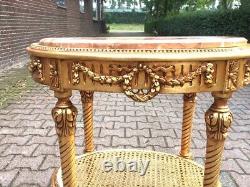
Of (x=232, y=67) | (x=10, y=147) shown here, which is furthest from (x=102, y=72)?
(x=10, y=147)

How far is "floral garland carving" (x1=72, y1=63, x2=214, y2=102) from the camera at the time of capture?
1.27m

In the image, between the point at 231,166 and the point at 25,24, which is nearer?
the point at 231,166

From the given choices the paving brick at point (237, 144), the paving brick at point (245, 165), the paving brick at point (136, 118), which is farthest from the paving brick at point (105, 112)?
the paving brick at point (245, 165)

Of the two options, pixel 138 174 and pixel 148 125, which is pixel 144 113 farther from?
→ pixel 138 174

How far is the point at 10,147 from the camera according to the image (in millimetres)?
2889

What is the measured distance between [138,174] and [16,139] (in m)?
1.36

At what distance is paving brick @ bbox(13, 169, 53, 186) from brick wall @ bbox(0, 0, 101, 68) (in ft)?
14.1

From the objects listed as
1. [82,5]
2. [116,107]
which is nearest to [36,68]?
[116,107]

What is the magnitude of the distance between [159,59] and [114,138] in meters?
2.03

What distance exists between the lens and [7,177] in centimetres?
236

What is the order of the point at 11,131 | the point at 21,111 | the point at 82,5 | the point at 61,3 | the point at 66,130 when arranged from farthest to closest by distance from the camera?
the point at 82,5
the point at 61,3
the point at 21,111
the point at 11,131
the point at 66,130

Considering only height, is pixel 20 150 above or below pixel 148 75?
below

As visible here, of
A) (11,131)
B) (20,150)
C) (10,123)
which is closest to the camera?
(20,150)

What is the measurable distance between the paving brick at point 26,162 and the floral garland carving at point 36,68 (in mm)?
1248
